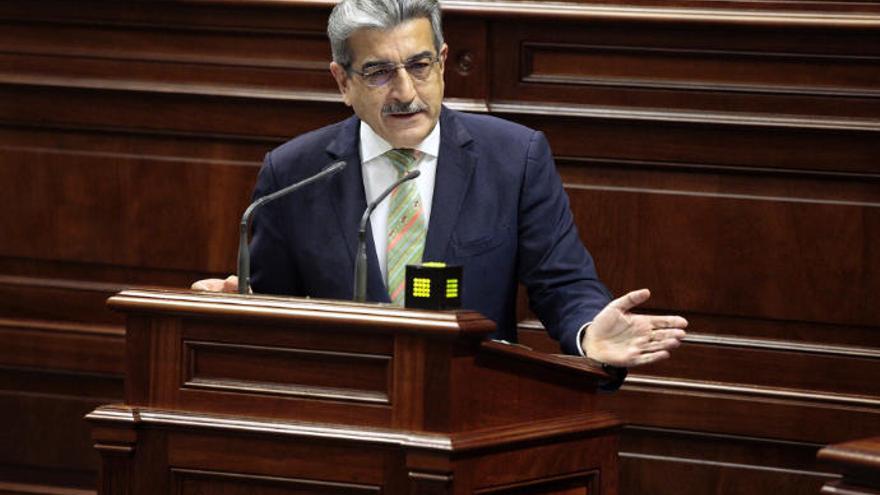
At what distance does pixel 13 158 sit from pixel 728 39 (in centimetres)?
178

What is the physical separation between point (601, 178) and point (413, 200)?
1.01m

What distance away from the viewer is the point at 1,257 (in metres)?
4.01

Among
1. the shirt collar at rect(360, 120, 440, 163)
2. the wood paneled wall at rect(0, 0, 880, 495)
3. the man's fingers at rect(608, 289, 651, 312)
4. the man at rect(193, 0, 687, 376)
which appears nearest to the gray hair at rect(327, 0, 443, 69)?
the man at rect(193, 0, 687, 376)

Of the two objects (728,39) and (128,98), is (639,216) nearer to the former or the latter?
(728,39)

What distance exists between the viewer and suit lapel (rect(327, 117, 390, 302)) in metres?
2.61

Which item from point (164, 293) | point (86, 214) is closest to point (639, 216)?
point (86, 214)

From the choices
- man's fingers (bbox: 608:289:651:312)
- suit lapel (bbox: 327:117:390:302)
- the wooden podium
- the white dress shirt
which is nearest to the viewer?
the wooden podium

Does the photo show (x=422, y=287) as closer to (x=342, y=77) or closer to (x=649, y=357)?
(x=649, y=357)

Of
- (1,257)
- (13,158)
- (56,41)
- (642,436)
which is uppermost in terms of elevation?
(56,41)

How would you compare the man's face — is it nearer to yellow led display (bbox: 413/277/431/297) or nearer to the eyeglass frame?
the eyeglass frame

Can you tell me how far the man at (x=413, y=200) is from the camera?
8.77 feet

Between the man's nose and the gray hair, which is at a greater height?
the gray hair

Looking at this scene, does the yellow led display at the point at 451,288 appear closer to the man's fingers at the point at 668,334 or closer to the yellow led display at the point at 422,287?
the yellow led display at the point at 422,287

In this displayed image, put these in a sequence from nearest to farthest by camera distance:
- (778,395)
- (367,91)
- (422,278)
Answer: (422,278)
(367,91)
(778,395)
